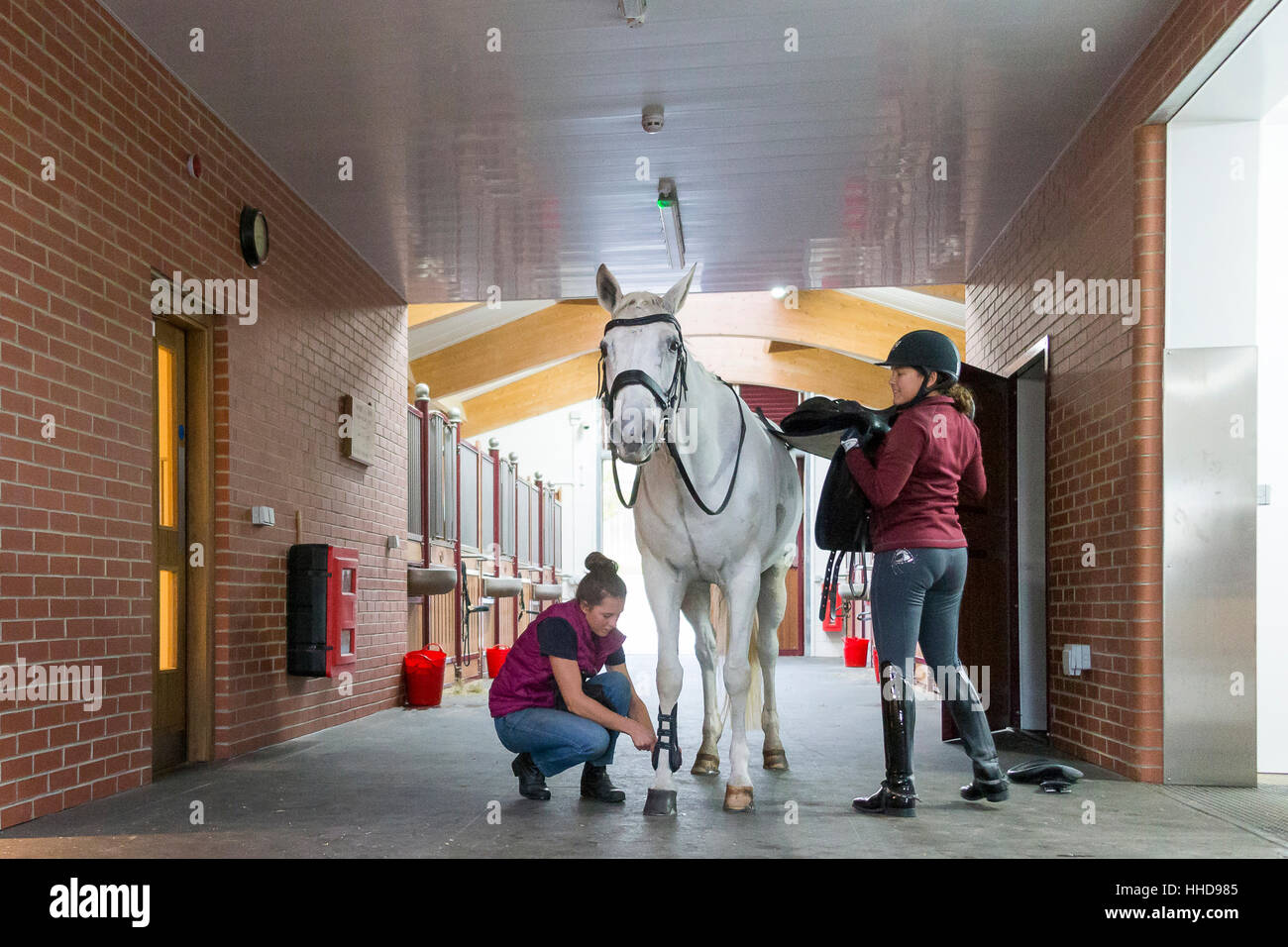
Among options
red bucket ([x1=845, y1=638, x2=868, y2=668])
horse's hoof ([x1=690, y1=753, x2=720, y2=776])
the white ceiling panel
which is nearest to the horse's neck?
horse's hoof ([x1=690, y1=753, x2=720, y2=776])

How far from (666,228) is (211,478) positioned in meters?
3.33

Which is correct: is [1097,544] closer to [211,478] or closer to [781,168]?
[781,168]

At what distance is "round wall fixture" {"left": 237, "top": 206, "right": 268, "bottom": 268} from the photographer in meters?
5.98

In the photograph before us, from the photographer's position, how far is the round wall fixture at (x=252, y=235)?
598 cm

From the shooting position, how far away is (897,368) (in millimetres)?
4176

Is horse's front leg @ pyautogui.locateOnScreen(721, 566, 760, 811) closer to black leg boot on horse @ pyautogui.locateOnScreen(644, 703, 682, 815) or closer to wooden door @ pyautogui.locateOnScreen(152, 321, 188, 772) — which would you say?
black leg boot on horse @ pyautogui.locateOnScreen(644, 703, 682, 815)

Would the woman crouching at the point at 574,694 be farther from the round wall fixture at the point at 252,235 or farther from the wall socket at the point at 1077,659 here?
the round wall fixture at the point at 252,235

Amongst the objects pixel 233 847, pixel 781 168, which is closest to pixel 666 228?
pixel 781 168

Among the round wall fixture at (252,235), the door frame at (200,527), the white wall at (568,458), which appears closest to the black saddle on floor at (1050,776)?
the door frame at (200,527)

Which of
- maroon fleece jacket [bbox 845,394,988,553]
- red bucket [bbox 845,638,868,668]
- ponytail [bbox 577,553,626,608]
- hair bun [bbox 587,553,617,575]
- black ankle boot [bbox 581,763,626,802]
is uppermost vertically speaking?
maroon fleece jacket [bbox 845,394,988,553]

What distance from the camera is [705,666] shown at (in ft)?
16.5

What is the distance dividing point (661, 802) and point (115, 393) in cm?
281

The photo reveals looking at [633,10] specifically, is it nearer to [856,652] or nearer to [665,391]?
[665,391]

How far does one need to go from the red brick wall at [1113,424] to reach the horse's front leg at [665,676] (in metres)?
2.11
